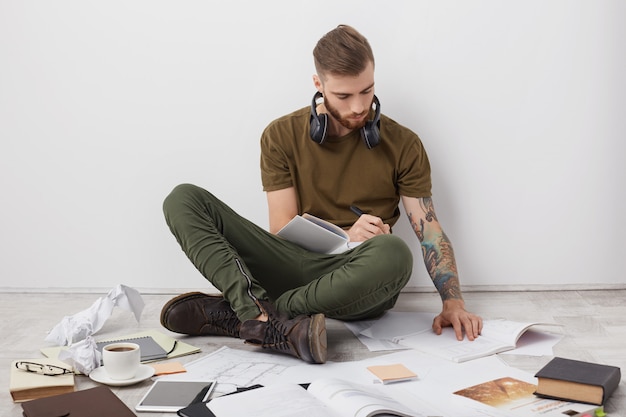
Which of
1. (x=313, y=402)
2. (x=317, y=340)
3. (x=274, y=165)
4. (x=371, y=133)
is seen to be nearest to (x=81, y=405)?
(x=313, y=402)

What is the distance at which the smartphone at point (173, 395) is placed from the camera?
61.9 inches

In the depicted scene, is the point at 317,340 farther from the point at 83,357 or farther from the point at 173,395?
the point at 83,357

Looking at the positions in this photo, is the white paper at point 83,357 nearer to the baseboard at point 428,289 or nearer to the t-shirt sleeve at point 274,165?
the t-shirt sleeve at point 274,165

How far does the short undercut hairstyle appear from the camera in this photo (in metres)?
2.20

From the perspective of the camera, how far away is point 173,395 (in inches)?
64.6

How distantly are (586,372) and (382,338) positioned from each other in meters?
0.66

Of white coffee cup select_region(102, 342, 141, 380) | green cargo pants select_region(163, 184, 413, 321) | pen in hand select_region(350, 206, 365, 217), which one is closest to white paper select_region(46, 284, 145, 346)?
→ green cargo pants select_region(163, 184, 413, 321)

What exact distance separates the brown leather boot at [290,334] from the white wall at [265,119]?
0.88 metres

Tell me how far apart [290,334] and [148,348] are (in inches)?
16.6

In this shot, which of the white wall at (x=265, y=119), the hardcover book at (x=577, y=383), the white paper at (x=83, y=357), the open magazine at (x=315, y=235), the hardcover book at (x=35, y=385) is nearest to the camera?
the hardcover book at (x=577, y=383)

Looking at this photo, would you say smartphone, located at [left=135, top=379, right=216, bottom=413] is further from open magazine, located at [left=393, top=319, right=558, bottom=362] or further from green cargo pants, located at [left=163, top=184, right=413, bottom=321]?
open magazine, located at [left=393, top=319, right=558, bottom=362]

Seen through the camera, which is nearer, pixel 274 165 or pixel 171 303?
pixel 171 303

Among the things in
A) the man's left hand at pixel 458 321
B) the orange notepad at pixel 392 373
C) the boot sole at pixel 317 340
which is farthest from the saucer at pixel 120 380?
the man's left hand at pixel 458 321

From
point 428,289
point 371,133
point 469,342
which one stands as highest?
point 371,133
